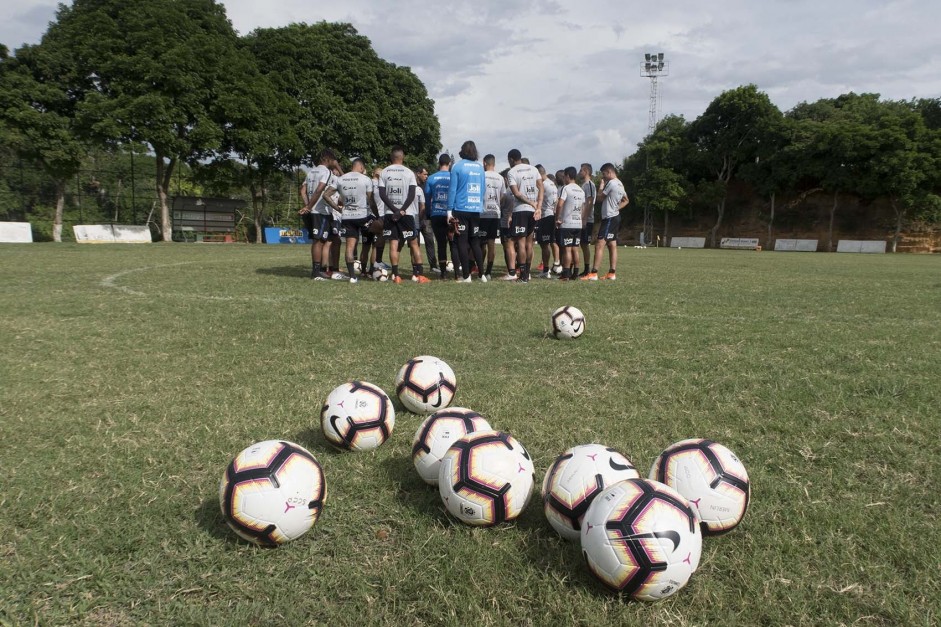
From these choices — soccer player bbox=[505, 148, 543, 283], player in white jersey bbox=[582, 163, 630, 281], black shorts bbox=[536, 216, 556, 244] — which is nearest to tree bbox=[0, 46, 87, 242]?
black shorts bbox=[536, 216, 556, 244]

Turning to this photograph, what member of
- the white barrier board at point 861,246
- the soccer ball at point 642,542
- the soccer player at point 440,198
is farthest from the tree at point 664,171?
the soccer ball at point 642,542

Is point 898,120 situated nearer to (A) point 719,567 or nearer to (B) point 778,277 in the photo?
(B) point 778,277

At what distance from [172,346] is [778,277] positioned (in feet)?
41.8

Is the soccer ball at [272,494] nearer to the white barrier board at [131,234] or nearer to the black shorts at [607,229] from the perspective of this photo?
the black shorts at [607,229]

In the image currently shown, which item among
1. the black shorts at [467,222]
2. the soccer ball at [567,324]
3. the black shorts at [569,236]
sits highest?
the black shorts at [467,222]

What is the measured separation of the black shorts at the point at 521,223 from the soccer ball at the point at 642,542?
29.4ft

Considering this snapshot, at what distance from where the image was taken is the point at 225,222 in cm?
3331

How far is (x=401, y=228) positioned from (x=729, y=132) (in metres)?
41.0

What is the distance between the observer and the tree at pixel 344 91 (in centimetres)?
3138

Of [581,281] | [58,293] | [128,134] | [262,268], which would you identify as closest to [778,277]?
[581,281]

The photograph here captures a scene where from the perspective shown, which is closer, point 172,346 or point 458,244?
point 172,346

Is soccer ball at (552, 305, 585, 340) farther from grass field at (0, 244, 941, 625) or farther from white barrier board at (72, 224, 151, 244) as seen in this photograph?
white barrier board at (72, 224, 151, 244)

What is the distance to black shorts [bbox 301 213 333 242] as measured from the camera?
412 inches

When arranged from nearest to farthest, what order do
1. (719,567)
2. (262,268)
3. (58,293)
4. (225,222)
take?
1. (719,567)
2. (58,293)
3. (262,268)
4. (225,222)
